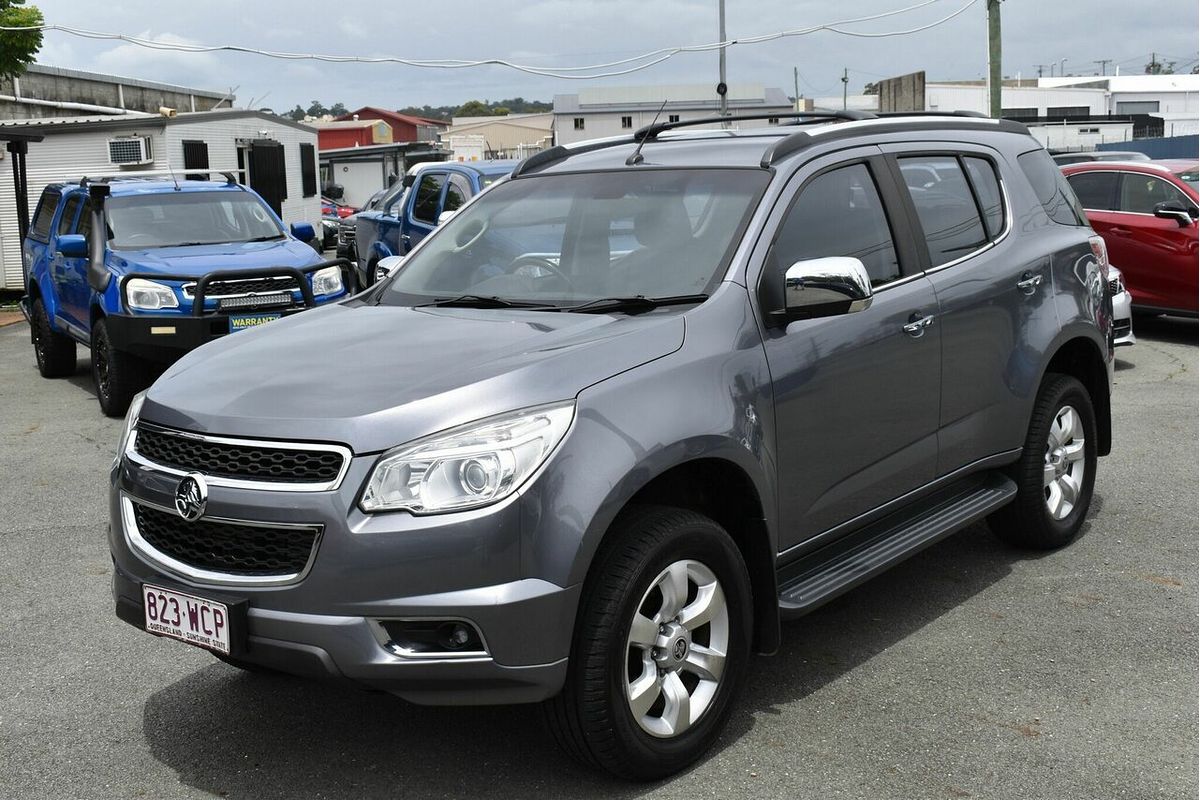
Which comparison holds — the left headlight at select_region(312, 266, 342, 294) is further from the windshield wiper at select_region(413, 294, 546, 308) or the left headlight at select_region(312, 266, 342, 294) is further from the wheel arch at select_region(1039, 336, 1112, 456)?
the wheel arch at select_region(1039, 336, 1112, 456)

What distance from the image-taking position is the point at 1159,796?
3.61m

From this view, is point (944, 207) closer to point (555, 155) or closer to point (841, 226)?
point (841, 226)

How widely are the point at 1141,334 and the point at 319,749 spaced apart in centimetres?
1150

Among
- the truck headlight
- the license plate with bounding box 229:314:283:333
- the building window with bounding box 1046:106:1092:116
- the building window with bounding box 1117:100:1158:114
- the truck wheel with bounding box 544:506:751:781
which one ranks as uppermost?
the building window with bounding box 1117:100:1158:114

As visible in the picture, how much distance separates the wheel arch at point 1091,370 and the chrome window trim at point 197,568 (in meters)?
3.69

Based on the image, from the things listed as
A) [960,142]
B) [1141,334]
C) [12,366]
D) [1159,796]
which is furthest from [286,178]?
[1159,796]

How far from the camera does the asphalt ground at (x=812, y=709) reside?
376 centimetres

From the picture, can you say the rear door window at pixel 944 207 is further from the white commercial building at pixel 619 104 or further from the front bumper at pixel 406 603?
the white commercial building at pixel 619 104

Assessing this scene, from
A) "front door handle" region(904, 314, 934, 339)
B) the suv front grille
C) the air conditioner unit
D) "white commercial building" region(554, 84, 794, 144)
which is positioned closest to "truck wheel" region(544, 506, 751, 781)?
"front door handle" region(904, 314, 934, 339)

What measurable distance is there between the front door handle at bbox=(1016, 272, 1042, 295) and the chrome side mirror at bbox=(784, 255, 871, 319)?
59.2 inches

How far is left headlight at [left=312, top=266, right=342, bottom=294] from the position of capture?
10.4 m

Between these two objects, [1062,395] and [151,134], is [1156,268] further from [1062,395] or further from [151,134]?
[151,134]

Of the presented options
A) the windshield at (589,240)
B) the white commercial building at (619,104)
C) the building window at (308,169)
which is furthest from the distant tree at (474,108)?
the windshield at (589,240)

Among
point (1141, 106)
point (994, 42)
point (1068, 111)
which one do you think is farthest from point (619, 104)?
point (994, 42)
